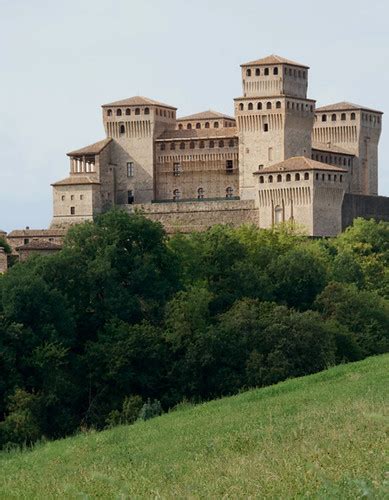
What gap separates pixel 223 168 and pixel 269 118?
15.7ft

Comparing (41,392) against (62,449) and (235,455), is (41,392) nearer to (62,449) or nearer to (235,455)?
A: (62,449)

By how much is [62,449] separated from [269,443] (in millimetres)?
7496

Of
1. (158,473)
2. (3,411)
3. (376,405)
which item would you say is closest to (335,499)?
(158,473)

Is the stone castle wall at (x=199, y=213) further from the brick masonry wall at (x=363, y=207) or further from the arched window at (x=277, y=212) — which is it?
the brick masonry wall at (x=363, y=207)

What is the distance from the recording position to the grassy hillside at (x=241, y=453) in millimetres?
19203

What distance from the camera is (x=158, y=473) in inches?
883

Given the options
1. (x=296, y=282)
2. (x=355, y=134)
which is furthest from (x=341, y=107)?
(x=296, y=282)

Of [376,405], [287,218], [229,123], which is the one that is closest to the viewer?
[376,405]

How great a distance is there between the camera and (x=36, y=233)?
91.0m

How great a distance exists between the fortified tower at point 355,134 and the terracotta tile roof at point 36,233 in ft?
58.6

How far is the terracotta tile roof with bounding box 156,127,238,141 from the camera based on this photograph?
306ft

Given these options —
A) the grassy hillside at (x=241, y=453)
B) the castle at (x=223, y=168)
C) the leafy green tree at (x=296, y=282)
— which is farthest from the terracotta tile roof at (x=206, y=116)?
the grassy hillside at (x=241, y=453)

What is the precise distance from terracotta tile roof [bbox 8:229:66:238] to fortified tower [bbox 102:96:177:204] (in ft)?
15.5

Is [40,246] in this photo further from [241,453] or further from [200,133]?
[241,453]
